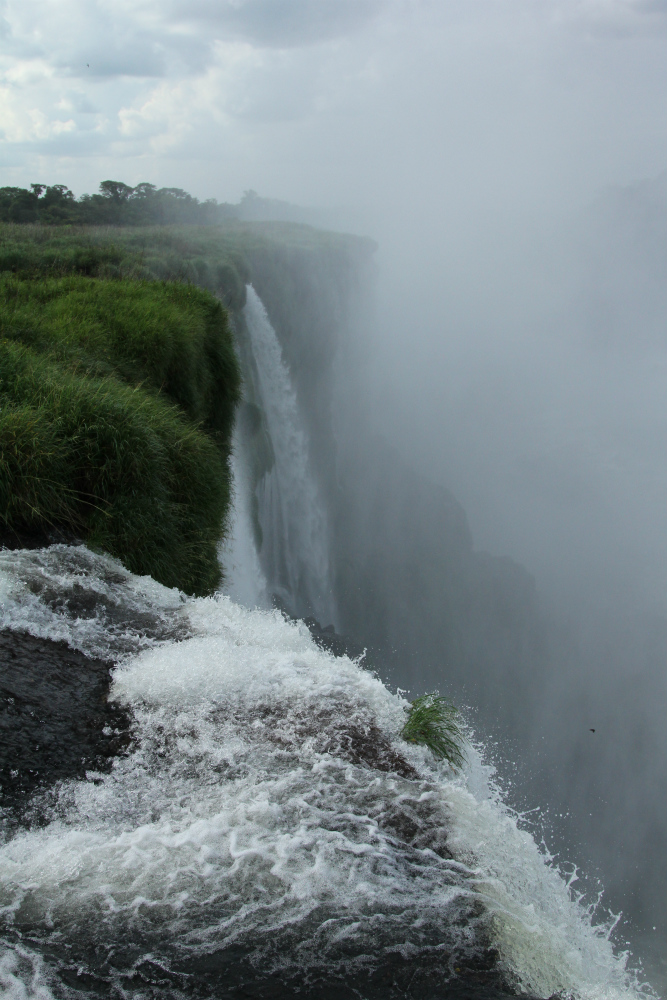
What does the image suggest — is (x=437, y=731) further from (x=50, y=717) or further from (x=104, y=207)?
(x=104, y=207)

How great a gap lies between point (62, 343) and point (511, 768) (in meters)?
15.0

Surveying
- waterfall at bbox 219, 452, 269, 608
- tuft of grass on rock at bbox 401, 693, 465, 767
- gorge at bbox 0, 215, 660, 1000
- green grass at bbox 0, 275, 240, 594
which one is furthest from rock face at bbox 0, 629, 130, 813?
waterfall at bbox 219, 452, 269, 608

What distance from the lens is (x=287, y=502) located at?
15.4 m

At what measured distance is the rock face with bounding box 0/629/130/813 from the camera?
2.79 meters

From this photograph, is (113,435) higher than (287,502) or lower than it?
higher

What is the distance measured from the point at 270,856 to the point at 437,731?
3.91 feet

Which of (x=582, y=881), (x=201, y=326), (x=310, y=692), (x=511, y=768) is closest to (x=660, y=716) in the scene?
(x=511, y=768)

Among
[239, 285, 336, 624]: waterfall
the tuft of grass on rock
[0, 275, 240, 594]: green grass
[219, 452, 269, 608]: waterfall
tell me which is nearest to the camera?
the tuft of grass on rock

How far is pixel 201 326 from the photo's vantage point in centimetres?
784

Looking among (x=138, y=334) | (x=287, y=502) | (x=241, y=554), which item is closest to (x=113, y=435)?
(x=138, y=334)

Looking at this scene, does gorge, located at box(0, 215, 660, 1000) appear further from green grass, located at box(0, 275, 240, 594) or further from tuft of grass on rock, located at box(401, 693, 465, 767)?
green grass, located at box(0, 275, 240, 594)

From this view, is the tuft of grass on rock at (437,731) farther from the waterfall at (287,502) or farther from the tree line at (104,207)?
the tree line at (104,207)

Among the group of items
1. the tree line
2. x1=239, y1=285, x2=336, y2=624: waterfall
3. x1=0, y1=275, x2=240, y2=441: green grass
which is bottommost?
x1=239, y1=285, x2=336, y2=624: waterfall

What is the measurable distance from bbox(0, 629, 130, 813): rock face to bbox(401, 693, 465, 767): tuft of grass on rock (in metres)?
1.40
